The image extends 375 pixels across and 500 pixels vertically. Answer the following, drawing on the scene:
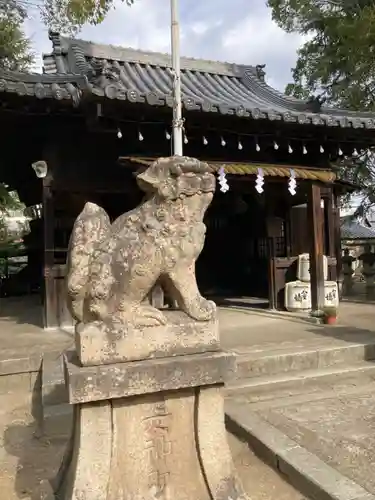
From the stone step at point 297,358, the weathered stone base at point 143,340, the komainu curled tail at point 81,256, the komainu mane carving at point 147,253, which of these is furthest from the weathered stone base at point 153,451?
the stone step at point 297,358

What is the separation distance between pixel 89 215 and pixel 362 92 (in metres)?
12.2

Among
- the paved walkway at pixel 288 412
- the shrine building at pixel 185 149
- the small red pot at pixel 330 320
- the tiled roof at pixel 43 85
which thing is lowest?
the paved walkway at pixel 288 412

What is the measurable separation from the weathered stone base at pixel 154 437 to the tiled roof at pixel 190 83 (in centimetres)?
469

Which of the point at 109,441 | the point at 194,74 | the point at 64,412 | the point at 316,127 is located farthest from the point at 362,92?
the point at 109,441

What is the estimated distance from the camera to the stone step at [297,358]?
17.1 feet

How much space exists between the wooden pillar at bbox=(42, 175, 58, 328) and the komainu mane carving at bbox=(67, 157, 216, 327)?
5.17 m

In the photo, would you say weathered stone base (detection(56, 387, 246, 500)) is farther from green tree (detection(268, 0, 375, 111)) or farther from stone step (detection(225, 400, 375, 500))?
green tree (detection(268, 0, 375, 111))

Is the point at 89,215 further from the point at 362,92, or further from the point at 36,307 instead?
the point at 362,92

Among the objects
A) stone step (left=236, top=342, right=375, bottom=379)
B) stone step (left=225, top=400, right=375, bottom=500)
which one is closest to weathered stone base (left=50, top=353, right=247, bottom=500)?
stone step (left=225, top=400, right=375, bottom=500)

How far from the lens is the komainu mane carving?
103 inches

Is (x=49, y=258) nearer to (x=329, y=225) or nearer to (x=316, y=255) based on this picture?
(x=316, y=255)

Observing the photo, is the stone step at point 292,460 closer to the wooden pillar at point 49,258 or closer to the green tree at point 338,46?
the wooden pillar at point 49,258

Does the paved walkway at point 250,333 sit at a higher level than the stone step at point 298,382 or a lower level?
higher

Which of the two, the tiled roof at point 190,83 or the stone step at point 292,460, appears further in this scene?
the tiled roof at point 190,83
